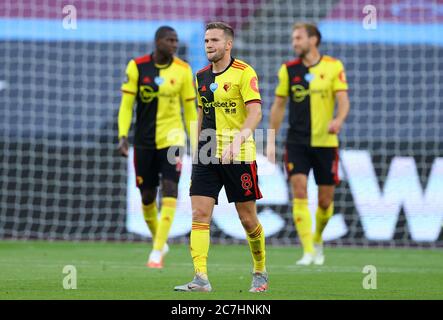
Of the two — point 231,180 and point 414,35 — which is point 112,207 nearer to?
point 414,35

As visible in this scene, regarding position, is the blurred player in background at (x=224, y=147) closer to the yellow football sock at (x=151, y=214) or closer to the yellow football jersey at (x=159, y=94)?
the yellow football jersey at (x=159, y=94)

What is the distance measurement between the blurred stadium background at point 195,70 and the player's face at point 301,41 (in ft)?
8.22

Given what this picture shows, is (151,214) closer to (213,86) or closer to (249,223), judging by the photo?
(249,223)

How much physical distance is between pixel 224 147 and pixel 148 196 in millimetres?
3383

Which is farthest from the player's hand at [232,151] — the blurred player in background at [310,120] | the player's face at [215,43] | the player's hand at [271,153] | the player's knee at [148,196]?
the blurred player in background at [310,120]

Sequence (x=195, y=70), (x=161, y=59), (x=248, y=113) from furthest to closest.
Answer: (x=195, y=70) → (x=161, y=59) → (x=248, y=113)

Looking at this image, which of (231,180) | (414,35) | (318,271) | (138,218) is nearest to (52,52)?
(138,218)

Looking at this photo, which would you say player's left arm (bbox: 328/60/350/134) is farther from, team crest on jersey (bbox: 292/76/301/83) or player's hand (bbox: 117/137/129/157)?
player's hand (bbox: 117/137/129/157)

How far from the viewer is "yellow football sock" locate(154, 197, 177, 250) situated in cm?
1024

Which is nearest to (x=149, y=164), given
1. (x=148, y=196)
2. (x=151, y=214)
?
(x=148, y=196)

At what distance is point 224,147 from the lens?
296 inches

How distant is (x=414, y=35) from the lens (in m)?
14.5

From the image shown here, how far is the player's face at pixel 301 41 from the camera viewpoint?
11086 millimetres
